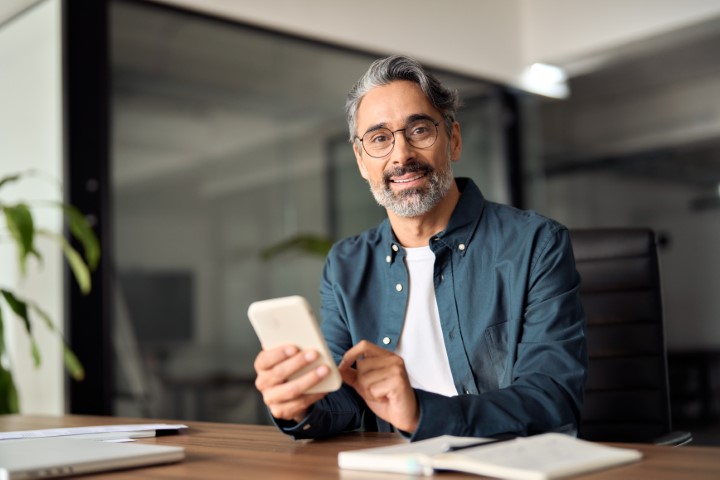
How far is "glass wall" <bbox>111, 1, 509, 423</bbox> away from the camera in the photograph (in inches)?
146

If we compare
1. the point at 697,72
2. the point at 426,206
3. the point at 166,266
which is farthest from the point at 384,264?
the point at 697,72

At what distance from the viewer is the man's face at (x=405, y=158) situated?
1.89 metres

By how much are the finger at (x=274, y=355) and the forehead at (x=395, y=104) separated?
765 millimetres

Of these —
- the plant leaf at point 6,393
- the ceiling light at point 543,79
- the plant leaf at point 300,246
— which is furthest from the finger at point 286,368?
the ceiling light at point 543,79

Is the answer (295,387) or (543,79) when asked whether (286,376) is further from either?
(543,79)

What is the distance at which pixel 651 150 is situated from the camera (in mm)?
5641

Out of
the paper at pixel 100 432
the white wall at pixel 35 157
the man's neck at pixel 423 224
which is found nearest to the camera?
the paper at pixel 100 432

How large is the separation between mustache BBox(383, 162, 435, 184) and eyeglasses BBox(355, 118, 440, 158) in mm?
41

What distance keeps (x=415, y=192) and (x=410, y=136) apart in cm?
13

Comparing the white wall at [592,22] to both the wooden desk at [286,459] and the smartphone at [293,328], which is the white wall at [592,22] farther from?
the smartphone at [293,328]

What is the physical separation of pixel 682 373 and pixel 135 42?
411 cm

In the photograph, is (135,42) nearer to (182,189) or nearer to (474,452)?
(182,189)

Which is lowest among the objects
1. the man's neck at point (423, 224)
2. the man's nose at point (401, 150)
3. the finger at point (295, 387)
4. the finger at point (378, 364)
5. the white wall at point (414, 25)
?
the finger at point (295, 387)

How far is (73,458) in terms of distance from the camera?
1173 mm
